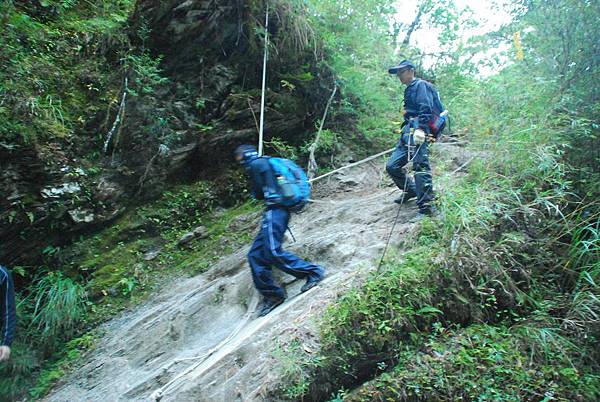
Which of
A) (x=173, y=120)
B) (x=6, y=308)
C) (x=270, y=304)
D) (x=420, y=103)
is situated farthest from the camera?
(x=173, y=120)

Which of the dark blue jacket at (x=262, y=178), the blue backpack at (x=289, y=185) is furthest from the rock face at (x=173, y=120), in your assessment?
the blue backpack at (x=289, y=185)

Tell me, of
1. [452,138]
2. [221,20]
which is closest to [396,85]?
[452,138]

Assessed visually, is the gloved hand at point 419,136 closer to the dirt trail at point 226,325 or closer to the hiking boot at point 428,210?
the hiking boot at point 428,210

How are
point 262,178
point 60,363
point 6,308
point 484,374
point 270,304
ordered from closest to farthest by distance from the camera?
point 484,374 < point 6,308 < point 270,304 < point 262,178 < point 60,363

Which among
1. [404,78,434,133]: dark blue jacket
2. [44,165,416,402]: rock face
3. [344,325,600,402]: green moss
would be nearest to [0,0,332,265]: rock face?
[44,165,416,402]: rock face

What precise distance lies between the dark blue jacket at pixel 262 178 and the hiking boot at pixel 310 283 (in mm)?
1151

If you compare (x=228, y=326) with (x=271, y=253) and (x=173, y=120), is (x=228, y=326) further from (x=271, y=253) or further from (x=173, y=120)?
(x=173, y=120)

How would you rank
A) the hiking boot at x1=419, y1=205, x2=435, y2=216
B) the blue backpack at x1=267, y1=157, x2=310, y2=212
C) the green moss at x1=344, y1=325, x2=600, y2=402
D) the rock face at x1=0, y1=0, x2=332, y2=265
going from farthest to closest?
the rock face at x1=0, y1=0, x2=332, y2=265
the hiking boot at x1=419, y1=205, x2=435, y2=216
the blue backpack at x1=267, y1=157, x2=310, y2=212
the green moss at x1=344, y1=325, x2=600, y2=402

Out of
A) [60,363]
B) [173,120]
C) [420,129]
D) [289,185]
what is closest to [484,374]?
[289,185]

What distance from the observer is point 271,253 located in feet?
17.0

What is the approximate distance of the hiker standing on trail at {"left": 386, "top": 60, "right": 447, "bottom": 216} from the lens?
5680mm

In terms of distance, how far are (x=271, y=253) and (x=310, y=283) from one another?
0.63 metres

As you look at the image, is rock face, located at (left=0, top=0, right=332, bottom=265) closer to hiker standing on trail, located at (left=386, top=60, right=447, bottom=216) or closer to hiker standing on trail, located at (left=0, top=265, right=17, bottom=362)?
hiker standing on trail, located at (left=0, top=265, right=17, bottom=362)

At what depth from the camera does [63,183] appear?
7.08m
